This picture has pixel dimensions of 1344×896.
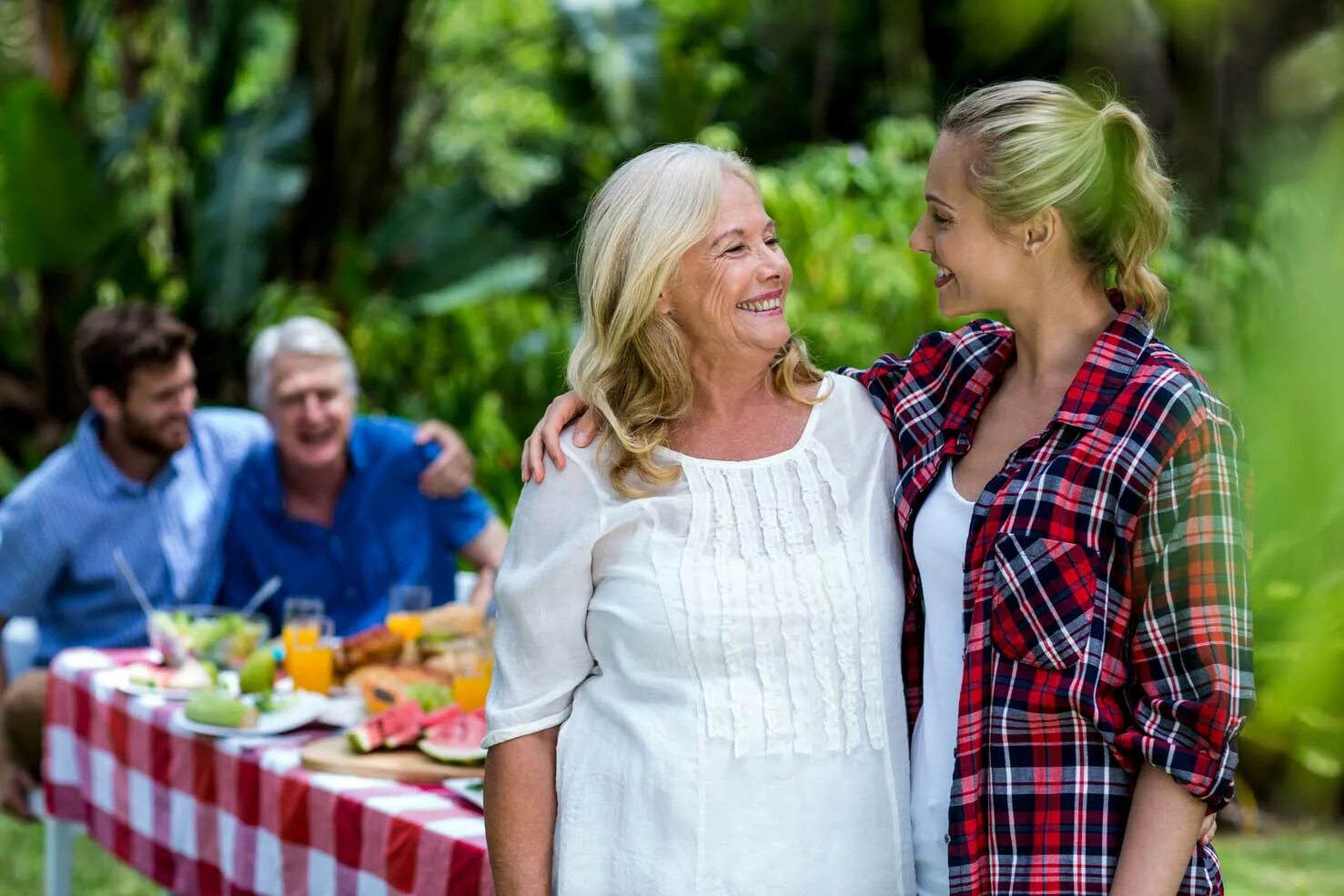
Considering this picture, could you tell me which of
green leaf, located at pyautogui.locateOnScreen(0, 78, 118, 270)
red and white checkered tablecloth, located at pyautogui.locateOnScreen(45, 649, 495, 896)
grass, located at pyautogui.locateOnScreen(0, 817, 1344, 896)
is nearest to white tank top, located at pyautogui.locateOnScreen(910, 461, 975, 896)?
red and white checkered tablecloth, located at pyautogui.locateOnScreen(45, 649, 495, 896)

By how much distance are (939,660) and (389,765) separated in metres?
1.39

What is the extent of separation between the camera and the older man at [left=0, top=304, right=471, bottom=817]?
424cm

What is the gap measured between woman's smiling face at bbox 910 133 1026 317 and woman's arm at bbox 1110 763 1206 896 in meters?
0.63

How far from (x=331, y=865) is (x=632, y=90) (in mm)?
6522

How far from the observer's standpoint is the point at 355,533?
4.43 metres

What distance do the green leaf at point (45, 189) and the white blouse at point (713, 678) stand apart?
6.37 metres

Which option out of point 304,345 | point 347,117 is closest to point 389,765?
point 304,345

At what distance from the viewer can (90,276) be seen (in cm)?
818

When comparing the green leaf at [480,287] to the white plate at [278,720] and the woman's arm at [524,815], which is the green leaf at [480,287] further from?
the woman's arm at [524,815]

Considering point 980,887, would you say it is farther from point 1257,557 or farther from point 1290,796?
point 1257,557

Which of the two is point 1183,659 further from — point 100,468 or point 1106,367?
point 100,468

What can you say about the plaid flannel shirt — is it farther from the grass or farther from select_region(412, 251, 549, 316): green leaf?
select_region(412, 251, 549, 316): green leaf

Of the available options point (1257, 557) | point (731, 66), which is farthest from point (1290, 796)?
point (731, 66)

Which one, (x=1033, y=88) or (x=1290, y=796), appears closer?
(x=1290, y=796)
